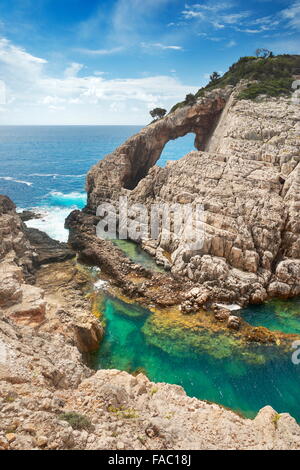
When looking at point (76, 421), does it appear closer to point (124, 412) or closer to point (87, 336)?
point (124, 412)

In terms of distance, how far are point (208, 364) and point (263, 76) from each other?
6103 cm

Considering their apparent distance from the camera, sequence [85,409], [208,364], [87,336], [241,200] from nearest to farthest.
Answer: [85,409], [208,364], [87,336], [241,200]

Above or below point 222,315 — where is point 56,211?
above

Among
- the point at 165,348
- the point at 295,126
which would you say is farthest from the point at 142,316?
the point at 295,126

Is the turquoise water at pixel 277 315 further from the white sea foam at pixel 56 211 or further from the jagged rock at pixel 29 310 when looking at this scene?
the white sea foam at pixel 56 211

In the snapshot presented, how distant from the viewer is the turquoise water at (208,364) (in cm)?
2202

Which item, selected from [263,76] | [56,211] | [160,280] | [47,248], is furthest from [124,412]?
[263,76]

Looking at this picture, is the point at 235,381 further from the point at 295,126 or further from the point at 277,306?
the point at 295,126

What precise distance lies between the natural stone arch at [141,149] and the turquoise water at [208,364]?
33649 millimetres

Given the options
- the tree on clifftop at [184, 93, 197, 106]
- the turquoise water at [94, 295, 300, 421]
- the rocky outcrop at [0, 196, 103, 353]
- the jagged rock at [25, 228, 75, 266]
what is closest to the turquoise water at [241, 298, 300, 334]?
the turquoise water at [94, 295, 300, 421]

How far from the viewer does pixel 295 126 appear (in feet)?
149

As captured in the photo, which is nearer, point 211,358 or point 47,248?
point 211,358

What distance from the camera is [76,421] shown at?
10.9 meters

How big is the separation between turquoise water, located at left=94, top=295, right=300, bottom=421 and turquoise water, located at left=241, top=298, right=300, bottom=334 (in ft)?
11.6
